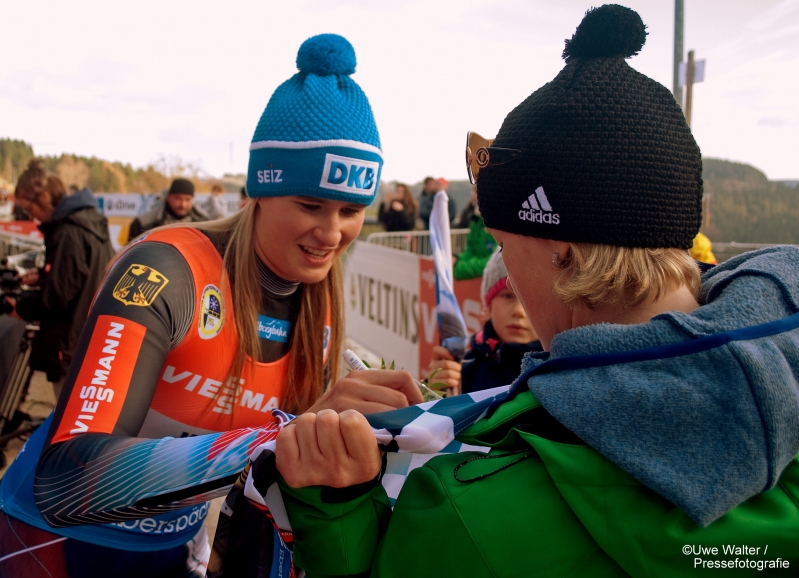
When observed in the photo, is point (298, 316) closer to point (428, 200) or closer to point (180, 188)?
point (180, 188)

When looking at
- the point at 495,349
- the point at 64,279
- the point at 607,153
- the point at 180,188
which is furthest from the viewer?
the point at 180,188

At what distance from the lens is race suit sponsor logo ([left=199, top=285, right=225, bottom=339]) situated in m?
1.93

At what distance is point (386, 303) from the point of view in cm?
797

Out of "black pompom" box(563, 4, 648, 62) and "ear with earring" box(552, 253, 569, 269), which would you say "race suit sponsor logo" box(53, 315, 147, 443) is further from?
"black pompom" box(563, 4, 648, 62)

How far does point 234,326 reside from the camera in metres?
2.05

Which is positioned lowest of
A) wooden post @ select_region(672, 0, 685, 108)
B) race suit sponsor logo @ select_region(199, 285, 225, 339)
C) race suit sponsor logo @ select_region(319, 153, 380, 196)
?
race suit sponsor logo @ select_region(199, 285, 225, 339)

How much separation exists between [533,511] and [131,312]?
123cm

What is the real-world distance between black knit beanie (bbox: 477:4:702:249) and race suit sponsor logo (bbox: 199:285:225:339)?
1.16 m

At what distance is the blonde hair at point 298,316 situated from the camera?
2088 mm

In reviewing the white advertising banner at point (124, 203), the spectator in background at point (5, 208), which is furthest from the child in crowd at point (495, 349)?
the spectator in background at point (5, 208)

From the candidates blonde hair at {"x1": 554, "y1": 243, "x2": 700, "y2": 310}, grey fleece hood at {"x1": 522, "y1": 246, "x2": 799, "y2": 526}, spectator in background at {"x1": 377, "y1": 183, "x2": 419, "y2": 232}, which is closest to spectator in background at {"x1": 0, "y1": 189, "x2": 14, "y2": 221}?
spectator in background at {"x1": 377, "y1": 183, "x2": 419, "y2": 232}

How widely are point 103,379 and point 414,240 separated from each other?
8772 millimetres

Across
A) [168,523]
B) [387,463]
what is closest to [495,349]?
[168,523]

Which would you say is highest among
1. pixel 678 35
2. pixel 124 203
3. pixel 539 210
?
pixel 678 35
